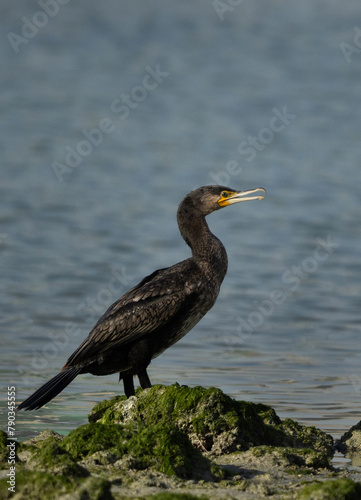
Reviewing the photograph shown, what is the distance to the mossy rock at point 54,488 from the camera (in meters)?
4.70

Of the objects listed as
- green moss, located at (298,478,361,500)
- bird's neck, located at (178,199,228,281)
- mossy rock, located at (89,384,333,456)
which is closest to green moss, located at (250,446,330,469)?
mossy rock, located at (89,384,333,456)

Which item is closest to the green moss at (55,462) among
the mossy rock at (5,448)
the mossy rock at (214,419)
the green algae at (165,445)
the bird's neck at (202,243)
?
the green algae at (165,445)

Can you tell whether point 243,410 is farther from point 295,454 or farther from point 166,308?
point 166,308

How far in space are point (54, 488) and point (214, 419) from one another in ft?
6.50

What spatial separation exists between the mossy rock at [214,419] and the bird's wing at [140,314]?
2.84 ft

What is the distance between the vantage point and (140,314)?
8117mm

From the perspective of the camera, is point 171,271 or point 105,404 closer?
point 105,404

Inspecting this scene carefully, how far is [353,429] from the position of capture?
7.42m

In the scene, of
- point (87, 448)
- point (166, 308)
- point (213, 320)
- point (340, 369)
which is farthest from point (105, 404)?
point (213, 320)

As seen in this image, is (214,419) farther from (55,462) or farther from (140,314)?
(140,314)

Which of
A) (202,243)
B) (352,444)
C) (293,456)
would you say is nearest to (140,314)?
(202,243)

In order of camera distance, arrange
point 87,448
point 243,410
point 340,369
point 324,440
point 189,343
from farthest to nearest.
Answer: point 189,343 < point 340,369 < point 324,440 < point 243,410 < point 87,448

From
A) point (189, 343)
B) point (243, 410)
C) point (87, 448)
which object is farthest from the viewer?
point (189, 343)

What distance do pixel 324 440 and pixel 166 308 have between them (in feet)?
5.70
